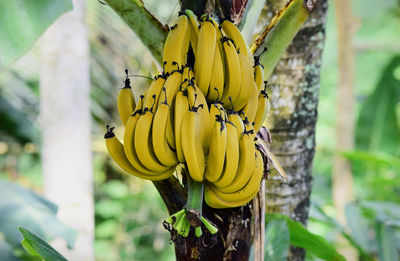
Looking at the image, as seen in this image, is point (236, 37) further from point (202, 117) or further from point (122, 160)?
point (122, 160)

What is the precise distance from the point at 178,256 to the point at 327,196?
99.8 inches

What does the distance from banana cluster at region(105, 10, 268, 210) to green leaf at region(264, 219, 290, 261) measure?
0.35 meters

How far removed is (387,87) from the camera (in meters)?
2.66

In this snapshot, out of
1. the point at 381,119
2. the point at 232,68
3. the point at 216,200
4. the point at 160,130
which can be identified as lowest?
the point at 216,200

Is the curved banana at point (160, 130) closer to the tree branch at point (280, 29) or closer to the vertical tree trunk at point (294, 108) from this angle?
the tree branch at point (280, 29)

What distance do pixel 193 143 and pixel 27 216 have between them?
916mm

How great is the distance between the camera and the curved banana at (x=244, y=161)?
71cm

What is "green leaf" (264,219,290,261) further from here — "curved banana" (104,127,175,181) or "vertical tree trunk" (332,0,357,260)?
"vertical tree trunk" (332,0,357,260)

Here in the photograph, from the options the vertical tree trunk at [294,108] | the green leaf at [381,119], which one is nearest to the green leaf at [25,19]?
the vertical tree trunk at [294,108]

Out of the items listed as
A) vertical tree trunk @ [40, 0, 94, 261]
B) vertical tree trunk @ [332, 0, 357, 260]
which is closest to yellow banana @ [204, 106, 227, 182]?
Result: vertical tree trunk @ [40, 0, 94, 261]

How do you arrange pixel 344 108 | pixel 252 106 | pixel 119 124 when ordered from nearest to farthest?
pixel 252 106
pixel 344 108
pixel 119 124

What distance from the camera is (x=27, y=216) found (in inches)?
55.3

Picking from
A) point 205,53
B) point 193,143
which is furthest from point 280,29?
point 193,143

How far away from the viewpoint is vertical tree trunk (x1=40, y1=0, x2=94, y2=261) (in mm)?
1896
